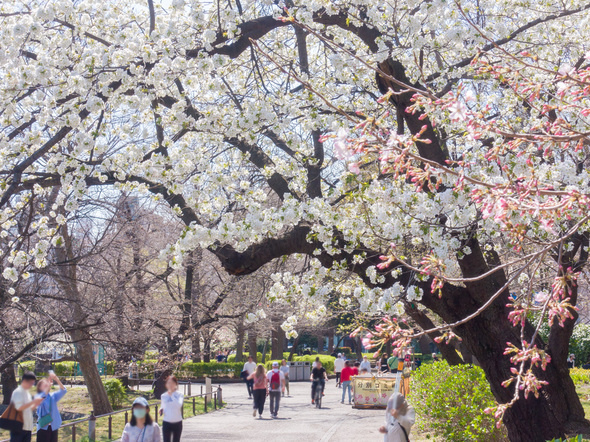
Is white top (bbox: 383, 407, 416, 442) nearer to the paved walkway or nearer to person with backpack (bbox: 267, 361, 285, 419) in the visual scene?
the paved walkway

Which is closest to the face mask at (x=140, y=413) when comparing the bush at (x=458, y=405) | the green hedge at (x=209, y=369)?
the bush at (x=458, y=405)

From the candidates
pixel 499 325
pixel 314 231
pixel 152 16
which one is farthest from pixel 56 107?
pixel 499 325

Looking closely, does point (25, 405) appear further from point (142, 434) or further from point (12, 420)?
point (142, 434)

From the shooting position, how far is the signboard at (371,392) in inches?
781

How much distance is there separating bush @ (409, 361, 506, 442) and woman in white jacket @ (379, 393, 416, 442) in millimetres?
2566

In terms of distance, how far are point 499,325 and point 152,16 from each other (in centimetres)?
642

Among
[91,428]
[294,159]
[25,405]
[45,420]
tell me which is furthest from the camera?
[91,428]

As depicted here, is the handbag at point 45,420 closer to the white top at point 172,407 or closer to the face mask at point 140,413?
the white top at point 172,407

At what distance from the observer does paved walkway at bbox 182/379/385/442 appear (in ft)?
44.4

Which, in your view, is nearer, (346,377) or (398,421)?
(398,421)

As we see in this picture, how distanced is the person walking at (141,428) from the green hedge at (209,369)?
1137 inches

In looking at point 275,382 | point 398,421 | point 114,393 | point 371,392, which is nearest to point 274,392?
point 275,382

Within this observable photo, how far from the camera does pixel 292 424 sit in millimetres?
15867

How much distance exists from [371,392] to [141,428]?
12784mm
